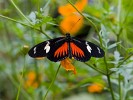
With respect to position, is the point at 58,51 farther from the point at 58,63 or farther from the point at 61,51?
the point at 58,63

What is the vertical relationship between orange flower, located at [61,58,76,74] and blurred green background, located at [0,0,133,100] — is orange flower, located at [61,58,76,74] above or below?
below

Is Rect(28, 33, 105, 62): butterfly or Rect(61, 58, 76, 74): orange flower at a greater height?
Rect(28, 33, 105, 62): butterfly

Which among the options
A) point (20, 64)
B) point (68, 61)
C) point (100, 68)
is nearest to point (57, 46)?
point (68, 61)

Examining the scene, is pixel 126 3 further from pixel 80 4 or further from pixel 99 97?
pixel 99 97

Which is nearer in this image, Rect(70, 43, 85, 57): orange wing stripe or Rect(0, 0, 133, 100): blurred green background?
Rect(70, 43, 85, 57): orange wing stripe

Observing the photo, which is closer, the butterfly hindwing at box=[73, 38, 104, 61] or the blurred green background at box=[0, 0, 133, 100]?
the butterfly hindwing at box=[73, 38, 104, 61]
